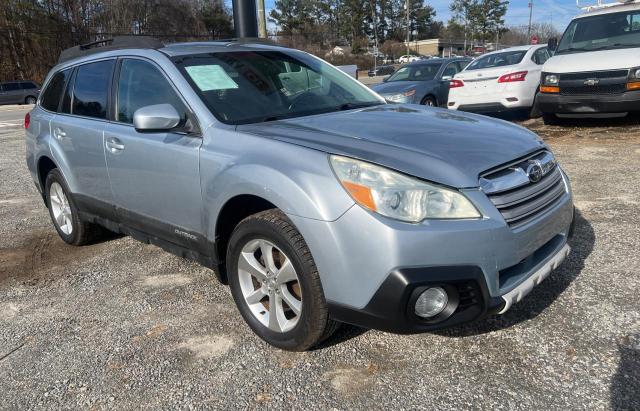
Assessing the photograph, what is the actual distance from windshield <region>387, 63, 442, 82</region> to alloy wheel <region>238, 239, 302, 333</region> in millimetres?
9568

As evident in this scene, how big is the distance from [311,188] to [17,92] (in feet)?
114

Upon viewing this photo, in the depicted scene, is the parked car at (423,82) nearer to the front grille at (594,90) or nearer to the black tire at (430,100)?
the black tire at (430,100)

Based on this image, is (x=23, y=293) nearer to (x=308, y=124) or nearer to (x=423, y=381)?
(x=308, y=124)

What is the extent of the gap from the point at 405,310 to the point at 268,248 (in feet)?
2.67

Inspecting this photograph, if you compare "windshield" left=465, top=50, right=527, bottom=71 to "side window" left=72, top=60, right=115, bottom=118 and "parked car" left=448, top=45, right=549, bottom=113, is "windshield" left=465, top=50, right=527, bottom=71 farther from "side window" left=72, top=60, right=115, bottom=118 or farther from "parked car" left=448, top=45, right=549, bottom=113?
"side window" left=72, top=60, right=115, bottom=118

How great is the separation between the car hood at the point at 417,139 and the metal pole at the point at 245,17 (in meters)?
5.85

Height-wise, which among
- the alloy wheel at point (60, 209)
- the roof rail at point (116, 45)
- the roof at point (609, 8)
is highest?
the roof at point (609, 8)

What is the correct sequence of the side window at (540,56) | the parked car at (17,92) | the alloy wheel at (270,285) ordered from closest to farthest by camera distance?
the alloy wheel at (270,285), the side window at (540,56), the parked car at (17,92)

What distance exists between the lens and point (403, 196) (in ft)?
7.73

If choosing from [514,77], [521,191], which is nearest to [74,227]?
[521,191]

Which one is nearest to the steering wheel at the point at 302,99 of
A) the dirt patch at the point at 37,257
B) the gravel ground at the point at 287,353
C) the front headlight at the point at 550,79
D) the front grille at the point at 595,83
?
the gravel ground at the point at 287,353

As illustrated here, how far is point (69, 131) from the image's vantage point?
4312 mm

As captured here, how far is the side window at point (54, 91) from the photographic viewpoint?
4.69m

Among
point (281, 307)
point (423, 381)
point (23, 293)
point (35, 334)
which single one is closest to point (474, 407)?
point (423, 381)
